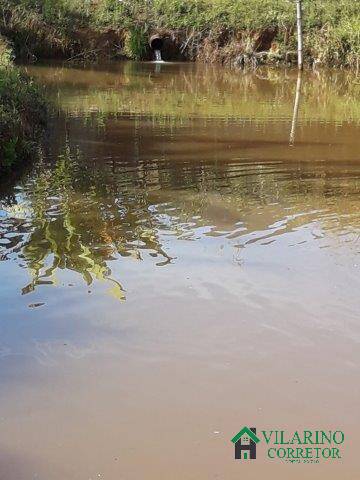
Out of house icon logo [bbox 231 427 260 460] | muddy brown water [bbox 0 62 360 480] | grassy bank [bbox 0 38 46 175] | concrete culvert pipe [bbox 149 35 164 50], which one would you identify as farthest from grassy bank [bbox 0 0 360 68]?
house icon logo [bbox 231 427 260 460]

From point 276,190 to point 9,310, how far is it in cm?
435

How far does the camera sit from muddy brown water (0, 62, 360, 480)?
11.3 ft

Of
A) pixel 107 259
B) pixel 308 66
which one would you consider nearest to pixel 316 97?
pixel 308 66

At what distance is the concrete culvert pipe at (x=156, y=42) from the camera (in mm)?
28447

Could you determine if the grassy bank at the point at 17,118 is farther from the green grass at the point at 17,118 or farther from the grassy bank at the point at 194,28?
the grassy bank at the point at 194,28

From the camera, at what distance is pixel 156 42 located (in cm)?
Result: 2883

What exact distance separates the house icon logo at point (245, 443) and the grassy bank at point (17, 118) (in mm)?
6219

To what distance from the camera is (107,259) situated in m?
5.90

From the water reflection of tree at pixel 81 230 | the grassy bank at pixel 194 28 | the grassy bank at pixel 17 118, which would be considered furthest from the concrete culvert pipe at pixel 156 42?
the water reflection of tree at pixel 81 230

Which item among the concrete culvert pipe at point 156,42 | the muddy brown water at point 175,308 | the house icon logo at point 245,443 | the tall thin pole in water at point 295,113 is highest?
the concrete culvert pipe at point 156,42

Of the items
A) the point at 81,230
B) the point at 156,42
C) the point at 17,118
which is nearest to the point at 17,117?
the point at 17,118

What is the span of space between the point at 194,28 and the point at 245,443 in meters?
27.1

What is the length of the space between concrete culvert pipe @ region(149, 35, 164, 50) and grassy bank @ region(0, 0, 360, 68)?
34 cm

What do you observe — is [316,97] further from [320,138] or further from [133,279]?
[133,279]
